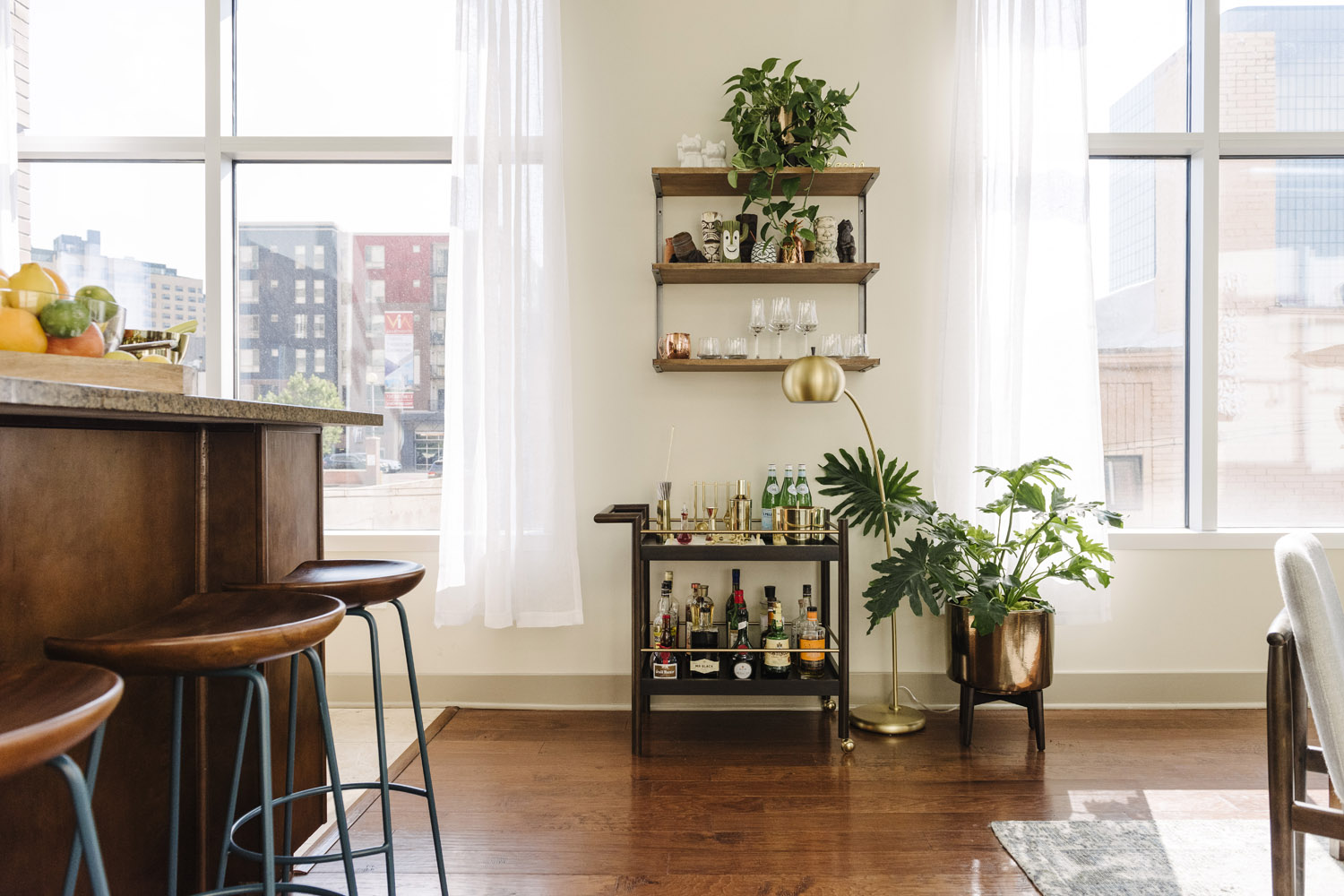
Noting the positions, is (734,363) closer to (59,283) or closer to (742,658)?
(742,658)

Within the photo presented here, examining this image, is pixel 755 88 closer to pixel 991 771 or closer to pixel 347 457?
pixel 347 457

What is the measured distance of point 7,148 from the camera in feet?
9.62

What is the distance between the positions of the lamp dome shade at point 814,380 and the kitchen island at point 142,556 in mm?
1322

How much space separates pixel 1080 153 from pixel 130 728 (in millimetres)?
3351

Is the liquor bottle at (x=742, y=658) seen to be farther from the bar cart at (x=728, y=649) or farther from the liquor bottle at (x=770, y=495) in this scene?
the liquor bottle at (x=770, y=495)

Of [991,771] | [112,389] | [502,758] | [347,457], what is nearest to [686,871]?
[502,758]

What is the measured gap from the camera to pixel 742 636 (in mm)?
2771

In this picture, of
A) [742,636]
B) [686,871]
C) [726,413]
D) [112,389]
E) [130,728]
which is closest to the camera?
[112,389]

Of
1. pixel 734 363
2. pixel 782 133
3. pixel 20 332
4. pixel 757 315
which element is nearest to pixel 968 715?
pixel 734 363

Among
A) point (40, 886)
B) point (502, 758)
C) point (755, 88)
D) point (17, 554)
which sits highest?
point (755, 88)

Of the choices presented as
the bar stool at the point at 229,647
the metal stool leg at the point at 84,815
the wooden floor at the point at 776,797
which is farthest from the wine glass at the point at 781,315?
the metal stool leg at the point at 84,815

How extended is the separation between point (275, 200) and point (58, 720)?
3061 mm

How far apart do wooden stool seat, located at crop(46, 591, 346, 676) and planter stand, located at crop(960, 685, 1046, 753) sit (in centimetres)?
221

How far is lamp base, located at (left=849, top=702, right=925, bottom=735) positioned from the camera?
2750mm
